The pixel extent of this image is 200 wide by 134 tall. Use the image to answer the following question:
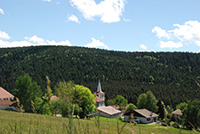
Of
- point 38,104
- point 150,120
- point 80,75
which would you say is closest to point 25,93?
point 38,104

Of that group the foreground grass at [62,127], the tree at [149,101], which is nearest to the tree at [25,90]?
the tree at [149,101]

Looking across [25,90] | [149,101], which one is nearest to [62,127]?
[25,90]

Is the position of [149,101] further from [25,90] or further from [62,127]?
[62,127]

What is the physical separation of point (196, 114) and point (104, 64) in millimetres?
145911

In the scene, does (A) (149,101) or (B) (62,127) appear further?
(A) (149,101)

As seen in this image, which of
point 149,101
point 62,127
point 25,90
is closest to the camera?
point 62,127

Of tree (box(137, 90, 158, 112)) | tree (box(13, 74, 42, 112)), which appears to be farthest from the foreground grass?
tree (box(137, 90, 158, 112))

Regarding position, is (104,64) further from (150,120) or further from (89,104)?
(89,104)

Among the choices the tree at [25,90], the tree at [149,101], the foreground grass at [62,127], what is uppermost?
the foreground grass at [62,127]

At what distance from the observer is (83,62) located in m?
189

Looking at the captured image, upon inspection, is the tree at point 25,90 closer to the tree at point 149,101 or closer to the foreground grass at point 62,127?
the tree at point 149,101

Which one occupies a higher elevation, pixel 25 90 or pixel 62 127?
pixel 62 127

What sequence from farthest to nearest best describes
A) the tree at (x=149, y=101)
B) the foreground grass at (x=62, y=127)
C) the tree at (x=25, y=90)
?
the tree at (x=149, y=101) < the tree at (x=25, y=90) < the foreground grass at (x=62, y=127)

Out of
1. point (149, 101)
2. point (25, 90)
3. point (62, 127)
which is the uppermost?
point (62, 127)
